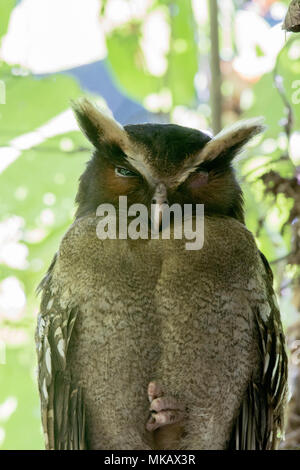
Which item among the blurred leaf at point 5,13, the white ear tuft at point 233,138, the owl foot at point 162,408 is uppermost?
the blurred leaf at point 5,13

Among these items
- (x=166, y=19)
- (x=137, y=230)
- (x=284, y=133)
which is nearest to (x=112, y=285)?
(x=137, y=230)

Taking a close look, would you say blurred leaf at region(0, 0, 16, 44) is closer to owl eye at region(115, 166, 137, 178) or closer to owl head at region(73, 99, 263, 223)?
owl head at region(73, 99, 263, 223)

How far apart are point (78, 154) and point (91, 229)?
2.47ft

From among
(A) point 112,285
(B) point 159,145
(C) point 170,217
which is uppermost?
(B) point 159,145

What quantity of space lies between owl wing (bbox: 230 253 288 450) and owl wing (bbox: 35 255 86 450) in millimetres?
459

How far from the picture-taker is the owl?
214 centimetres

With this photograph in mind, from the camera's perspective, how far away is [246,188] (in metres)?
2.87

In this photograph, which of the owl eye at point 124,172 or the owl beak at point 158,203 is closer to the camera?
the owl beak at point 158,203

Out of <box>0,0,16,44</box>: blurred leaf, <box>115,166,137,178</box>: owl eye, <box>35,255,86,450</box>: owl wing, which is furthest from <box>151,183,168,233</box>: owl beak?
<box>0,0,16,44</box>: blurred leaf

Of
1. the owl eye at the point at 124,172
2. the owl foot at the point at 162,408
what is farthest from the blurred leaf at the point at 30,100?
the owl foot at the point at 162,408

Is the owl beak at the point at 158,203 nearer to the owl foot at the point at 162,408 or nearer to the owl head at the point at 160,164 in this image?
the owl head at the point at 160,164

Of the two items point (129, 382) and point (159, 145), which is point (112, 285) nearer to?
point (129, 382)

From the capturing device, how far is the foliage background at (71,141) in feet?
9.41

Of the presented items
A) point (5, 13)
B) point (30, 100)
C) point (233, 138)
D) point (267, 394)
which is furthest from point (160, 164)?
point (30, 100)
